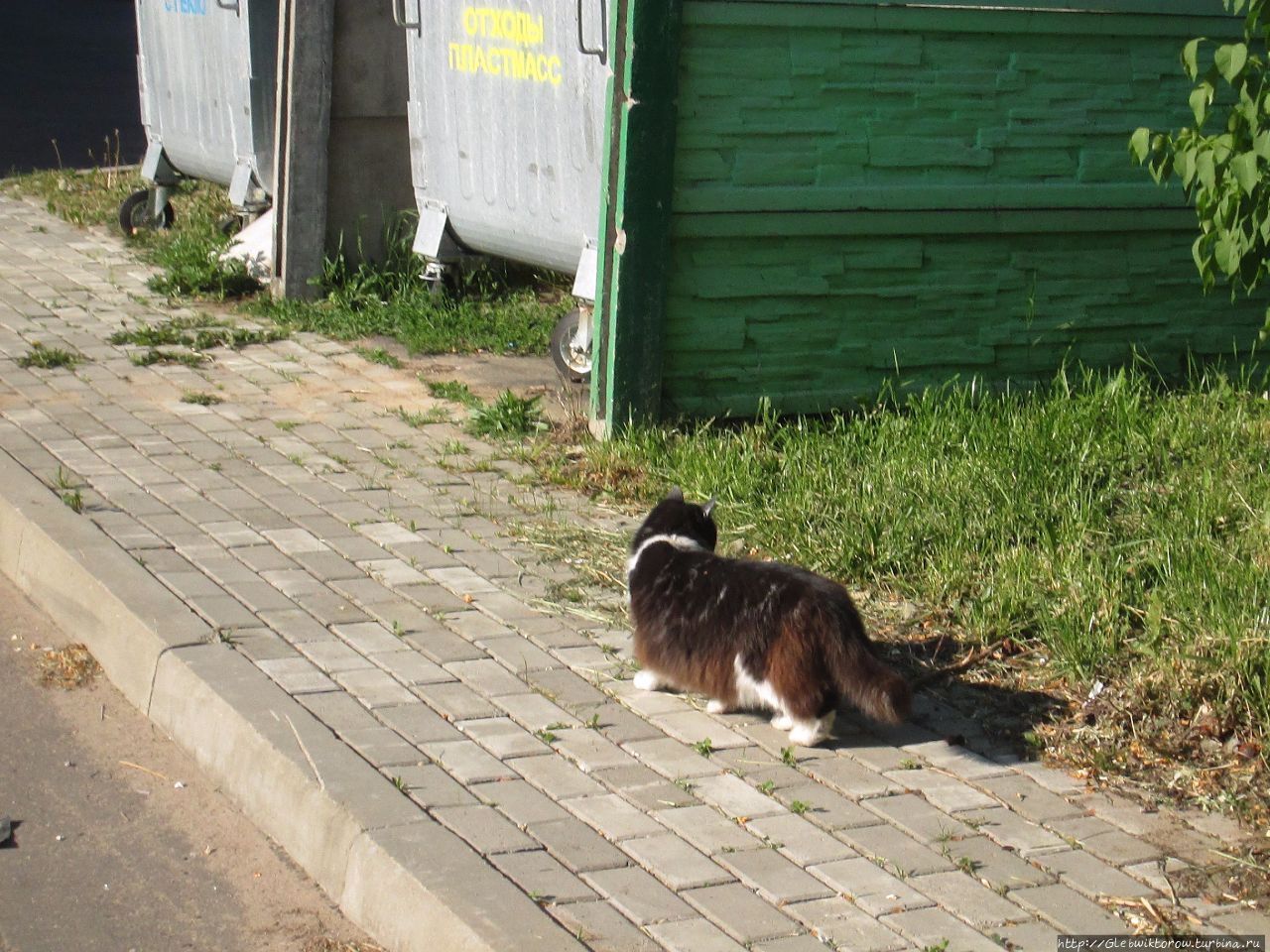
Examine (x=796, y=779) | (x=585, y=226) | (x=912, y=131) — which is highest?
(x=912, y=131)

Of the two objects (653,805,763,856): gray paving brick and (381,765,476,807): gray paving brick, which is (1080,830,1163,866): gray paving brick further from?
(381,765,476,807): gray paving brick

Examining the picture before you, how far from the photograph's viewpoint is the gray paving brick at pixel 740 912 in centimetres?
324

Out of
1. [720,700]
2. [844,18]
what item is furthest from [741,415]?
[720,700]

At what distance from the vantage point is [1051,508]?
555 cm

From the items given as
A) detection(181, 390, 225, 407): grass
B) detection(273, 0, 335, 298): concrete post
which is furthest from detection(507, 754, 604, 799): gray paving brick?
detection(273, 0, 335, 298): concrete post

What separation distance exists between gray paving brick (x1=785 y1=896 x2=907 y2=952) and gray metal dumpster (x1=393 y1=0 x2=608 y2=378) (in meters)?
4.14

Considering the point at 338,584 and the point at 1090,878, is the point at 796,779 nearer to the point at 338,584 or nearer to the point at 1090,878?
the point at 1090,878

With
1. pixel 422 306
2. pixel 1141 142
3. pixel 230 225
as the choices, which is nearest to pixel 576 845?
pixel 1141 142

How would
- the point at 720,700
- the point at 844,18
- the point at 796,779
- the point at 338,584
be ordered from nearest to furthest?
the point at 796,779 < the point at 720,700 < the point at 338,584 < the point at 844,18

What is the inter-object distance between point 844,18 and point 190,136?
5.34m

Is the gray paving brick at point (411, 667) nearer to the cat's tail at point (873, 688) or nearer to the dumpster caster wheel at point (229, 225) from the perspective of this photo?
the cat's tail at point (873, 688)

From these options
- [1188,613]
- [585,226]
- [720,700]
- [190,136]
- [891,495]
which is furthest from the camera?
[190,136]

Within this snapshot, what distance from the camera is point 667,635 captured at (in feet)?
13.9

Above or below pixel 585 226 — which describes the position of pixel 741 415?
below
